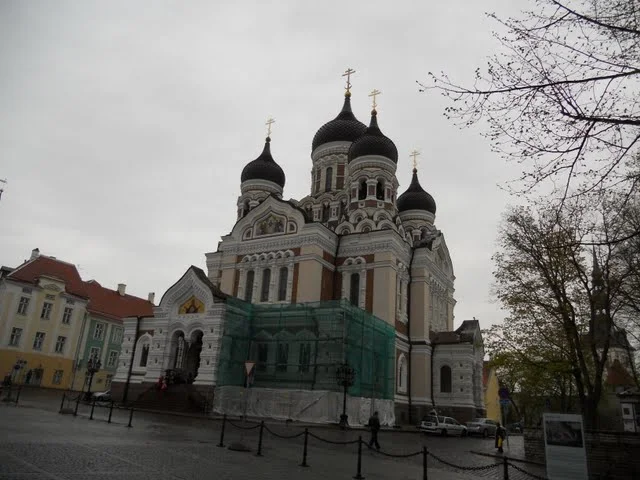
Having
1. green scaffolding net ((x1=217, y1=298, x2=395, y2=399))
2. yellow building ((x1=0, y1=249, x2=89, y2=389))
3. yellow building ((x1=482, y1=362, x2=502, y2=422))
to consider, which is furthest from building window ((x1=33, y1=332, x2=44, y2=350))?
yellow building ((x1=482, y1=362, x2=502, y2=422))

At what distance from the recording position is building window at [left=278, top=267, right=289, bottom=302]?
108 feet

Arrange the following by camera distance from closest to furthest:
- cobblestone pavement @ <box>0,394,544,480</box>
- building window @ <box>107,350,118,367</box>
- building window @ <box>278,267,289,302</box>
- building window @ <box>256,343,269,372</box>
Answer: cobblestone pavement @ <box>0,394,544,480</box>, building window @ <box>256,343,269,372</box>, building window @ <box>278,267,289,302</box>, building window @ <box>107,350,118,367</box>

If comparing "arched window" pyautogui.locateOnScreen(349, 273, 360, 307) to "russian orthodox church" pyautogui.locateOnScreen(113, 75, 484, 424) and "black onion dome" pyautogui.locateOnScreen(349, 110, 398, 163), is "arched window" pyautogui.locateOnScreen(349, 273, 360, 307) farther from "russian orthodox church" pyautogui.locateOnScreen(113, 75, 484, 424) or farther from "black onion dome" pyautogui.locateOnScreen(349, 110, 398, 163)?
"black onion dome" pyautogui.locateOnScreen(349, 110, 398, 163)

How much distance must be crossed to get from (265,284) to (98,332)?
2296cm

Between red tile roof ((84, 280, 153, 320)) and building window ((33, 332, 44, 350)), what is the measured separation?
17.2 ft

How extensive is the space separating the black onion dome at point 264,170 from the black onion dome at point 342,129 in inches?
Result: 146

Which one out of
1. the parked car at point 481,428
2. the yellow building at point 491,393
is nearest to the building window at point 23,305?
the parked car at point 481,428

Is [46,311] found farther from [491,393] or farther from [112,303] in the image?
[491,393]

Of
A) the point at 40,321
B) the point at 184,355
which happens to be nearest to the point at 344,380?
the point at 184,355

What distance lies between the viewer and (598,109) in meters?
7.49

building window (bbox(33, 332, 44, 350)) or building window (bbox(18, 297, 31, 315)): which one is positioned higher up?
building window (bbox(18, 297, 31, 315))

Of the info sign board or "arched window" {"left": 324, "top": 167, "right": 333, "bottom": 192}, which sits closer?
the info sign board

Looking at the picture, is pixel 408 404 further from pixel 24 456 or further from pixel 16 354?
pixel 16 354

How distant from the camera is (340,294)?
109 ft
